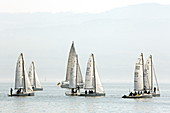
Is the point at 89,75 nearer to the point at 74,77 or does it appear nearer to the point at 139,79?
the point at 139,79

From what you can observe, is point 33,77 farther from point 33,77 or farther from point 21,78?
point 21,78

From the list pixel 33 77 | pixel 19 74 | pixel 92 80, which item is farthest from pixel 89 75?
pixel 33 77

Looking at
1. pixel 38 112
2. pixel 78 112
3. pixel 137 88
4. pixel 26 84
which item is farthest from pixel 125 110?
pixel 26 84

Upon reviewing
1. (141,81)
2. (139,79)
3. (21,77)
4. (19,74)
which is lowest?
(141,81)

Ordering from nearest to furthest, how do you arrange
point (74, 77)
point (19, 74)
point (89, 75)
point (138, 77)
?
point (138, 77) < point (89, 75) < point (19, 74) < point (74, 77)

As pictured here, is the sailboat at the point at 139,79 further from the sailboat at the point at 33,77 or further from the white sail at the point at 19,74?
the sailboat at the point at 33,77

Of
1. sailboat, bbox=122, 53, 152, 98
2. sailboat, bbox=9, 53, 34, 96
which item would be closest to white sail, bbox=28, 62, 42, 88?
sailboat, bbox=9, 53, 34, 96

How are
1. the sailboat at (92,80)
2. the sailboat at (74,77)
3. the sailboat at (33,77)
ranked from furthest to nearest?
the sailboat at (33,77), the sailboat at (74,77), the sailboat at (92,80)

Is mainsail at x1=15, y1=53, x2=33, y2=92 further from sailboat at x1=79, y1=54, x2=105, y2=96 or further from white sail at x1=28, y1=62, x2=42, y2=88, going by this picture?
white sail at x1=28, y1=62, x2=42, y2=88

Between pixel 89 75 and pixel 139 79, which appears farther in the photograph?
pixel 89 75

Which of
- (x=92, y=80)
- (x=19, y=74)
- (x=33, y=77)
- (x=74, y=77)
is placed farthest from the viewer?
(x=33, y=77)

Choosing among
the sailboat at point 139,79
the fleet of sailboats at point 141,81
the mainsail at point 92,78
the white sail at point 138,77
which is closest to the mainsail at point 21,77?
the mainsail at point 92,78

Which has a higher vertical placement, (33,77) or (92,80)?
(33,77)

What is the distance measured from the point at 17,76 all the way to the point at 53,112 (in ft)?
112
